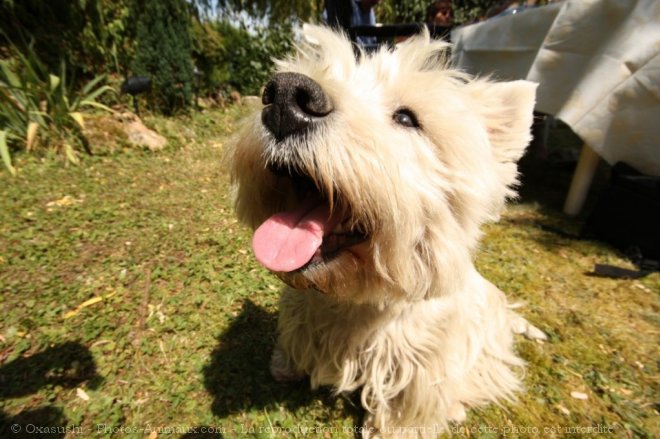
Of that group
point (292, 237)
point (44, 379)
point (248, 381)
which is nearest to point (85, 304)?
point (44, 379)

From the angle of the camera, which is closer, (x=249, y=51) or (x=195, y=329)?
A: (x=195, y=329)

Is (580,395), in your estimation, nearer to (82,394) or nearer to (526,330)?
(526,330)

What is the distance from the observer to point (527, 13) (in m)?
4.26

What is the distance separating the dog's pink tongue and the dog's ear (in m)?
0.88

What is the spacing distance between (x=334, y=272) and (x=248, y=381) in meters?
1.29

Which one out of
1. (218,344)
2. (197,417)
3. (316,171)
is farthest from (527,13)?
(197,417)

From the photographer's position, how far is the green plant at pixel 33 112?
4.54 metres

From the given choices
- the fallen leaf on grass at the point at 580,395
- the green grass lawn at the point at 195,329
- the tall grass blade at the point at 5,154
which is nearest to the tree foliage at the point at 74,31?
the tall grass blade at the point at 5,154

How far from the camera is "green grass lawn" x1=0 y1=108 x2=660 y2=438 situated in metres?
2.02

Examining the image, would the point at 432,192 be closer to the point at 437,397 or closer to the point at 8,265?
the point at 437,397

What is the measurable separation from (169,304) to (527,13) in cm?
506

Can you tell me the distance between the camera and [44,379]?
6.69 feet

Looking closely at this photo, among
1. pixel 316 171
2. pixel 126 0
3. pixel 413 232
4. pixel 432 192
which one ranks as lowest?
pixel 413 232

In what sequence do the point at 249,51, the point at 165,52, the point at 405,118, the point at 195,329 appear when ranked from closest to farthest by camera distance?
the point at 405,118 → the point at 195,329 → the point at 165,52 → the point at 249,51
